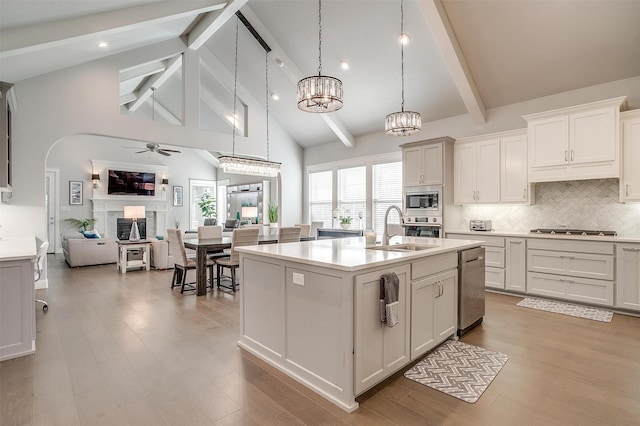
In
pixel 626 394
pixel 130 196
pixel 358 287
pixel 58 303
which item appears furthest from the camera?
pixel 130 196

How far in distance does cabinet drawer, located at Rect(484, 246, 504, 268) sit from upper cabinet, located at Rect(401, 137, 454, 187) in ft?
4.37

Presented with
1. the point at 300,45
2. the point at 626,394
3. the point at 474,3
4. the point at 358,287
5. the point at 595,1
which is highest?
the point at 300,45

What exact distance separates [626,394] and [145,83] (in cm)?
1073

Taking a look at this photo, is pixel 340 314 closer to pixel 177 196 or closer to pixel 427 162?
pixel 427 162

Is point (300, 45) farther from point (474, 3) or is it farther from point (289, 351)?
point (289, 351)

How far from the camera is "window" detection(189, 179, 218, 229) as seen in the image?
1259cm

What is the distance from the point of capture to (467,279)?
3355 millimetres

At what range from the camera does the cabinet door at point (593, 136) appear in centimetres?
412

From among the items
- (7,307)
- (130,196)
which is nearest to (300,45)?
(7,307)

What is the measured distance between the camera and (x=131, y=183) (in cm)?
1105

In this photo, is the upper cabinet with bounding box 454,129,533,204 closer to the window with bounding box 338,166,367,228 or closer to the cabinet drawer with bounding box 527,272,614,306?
the cabinet drawer with bounding box 527,272,614,306

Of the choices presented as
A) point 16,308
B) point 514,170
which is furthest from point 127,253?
point 514,170

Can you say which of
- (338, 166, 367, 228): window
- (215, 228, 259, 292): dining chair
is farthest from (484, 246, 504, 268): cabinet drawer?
(215, 228, 259, 292): dining chair

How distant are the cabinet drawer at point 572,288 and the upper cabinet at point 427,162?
202 cm
